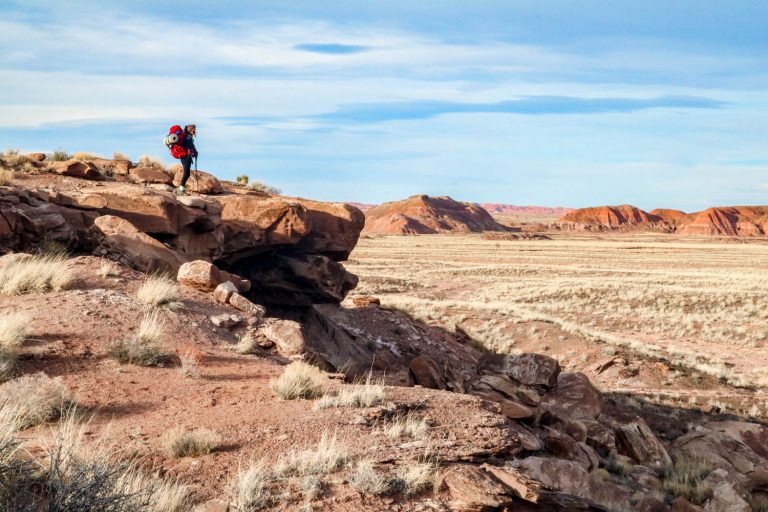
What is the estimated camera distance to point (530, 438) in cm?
964

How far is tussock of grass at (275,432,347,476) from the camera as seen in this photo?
6016 mm

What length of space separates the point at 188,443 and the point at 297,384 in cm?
217

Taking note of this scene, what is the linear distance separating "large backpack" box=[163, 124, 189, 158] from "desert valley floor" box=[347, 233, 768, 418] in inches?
483

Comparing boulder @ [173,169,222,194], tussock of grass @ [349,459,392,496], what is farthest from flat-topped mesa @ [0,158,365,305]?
tussock of grass @ [349,459,392,496]

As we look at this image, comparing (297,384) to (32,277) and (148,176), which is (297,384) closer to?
Answer: (32,277)

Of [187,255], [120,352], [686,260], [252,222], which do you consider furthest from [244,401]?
[686,260]

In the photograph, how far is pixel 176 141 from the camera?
715 inches

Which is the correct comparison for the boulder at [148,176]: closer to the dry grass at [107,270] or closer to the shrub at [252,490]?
the dry grass at [107,270]

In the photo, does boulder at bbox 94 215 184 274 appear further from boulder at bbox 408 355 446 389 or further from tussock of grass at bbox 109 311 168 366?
boulder at bbox 408 355 446 389

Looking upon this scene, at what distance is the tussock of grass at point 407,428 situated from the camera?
7.18 m

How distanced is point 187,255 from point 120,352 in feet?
26.8

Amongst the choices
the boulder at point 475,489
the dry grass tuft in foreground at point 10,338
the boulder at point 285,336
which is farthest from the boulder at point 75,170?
the boulder at point 475,489

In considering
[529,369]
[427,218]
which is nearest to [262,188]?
[529,369]

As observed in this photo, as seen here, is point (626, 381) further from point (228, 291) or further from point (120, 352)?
point (120, 352)
